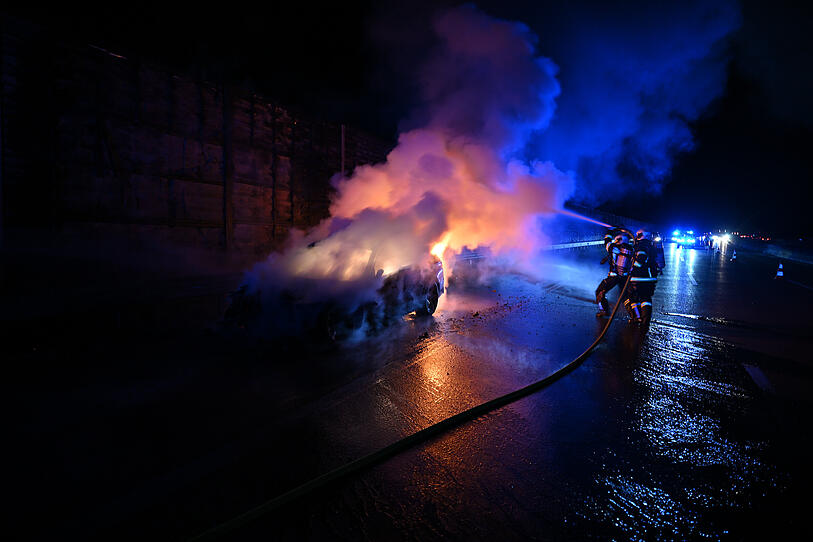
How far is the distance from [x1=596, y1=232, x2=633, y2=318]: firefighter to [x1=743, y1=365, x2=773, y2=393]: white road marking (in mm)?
3165

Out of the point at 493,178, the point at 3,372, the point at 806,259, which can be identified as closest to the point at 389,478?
the point at 3,372

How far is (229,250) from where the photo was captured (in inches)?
388

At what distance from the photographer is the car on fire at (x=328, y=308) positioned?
18.9 feet

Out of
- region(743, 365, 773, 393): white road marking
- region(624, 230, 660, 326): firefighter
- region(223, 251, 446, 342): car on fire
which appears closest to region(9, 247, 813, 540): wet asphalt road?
region(743, 365, 773, 393): white road marking

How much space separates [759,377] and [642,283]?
3026 mm

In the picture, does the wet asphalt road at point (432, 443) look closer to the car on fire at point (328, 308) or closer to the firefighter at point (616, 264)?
the car on fire at point (328, 308)

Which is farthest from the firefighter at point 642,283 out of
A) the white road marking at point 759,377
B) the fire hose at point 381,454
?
the fire hose at point 381,454

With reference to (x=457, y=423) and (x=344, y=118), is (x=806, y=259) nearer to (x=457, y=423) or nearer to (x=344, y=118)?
(x=344, y=118)

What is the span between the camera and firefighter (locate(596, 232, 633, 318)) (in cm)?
836

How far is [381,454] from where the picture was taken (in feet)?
9.83

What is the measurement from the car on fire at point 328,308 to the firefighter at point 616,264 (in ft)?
14.3

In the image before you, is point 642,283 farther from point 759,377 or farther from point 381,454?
point 381,454

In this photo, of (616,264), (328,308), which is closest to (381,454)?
(328,308)

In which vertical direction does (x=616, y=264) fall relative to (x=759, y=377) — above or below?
above
